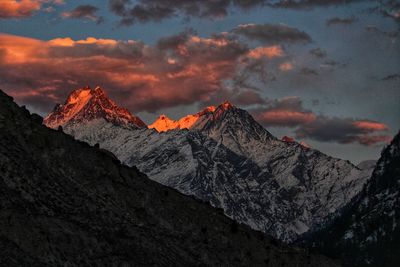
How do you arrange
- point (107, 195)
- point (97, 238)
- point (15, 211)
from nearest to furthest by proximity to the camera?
point (15, 211), point (97, 238), point (107, 195)

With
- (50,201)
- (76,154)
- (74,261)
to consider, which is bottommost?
(74,261)

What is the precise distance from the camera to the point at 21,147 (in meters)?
104

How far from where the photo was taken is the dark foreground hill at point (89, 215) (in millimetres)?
88625

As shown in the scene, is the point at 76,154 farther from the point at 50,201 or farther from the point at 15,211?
the point at 15,211

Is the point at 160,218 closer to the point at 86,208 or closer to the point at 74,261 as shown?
the point at 86,208

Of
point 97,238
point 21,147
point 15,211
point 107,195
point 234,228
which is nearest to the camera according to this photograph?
point 15,211

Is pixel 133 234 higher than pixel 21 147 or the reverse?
the reverse

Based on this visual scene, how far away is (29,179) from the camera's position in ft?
319

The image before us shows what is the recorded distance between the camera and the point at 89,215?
101125 millimetres

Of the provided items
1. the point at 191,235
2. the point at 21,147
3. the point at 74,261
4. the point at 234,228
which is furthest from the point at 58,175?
the point at 234,228

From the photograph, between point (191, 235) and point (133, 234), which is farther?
point (191, 235)

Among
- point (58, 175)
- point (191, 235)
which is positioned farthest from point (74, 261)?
point (191, 235)

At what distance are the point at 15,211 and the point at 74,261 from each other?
27.7 feet

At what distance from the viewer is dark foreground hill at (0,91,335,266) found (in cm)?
8862
